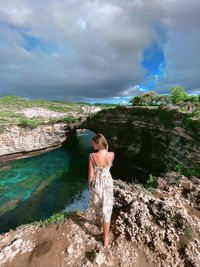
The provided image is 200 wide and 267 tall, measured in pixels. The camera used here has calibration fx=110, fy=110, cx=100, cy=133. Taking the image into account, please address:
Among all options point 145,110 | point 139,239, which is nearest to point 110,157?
point 139,239

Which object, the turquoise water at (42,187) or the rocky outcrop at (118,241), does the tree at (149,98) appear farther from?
the rocky outcrop at (118,241)

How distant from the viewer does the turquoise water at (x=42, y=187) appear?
8188mm

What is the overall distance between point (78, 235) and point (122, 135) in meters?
14.8

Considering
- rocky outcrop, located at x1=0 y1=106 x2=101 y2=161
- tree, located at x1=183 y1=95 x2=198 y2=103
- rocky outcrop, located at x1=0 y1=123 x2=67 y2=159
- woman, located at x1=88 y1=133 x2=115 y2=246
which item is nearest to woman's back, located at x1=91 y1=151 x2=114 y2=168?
woman, located at x1=88 y1=133 x2=115 y2=246

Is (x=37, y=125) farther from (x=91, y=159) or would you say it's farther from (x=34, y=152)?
(x=91, y=159)

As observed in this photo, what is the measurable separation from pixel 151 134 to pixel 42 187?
524 inches

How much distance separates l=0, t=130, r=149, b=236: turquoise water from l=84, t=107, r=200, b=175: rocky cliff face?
2.51 m

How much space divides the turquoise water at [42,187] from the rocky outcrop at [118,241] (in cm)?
654

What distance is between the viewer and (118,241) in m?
2.47

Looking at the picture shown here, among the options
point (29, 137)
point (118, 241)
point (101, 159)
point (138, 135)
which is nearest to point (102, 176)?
point (101, 159)

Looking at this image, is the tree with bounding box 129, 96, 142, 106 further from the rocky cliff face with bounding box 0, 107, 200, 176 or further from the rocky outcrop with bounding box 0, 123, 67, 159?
the rocky outcrop with bounding box 0, 123, 67, 159

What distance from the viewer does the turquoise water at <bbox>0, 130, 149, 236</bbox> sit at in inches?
322

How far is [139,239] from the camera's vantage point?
2.48 metres

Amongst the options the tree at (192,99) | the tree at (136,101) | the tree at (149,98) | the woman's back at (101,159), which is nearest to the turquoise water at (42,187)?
the woman's back at (101,159)
